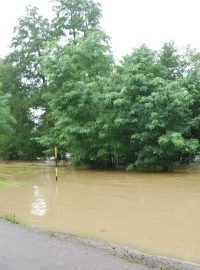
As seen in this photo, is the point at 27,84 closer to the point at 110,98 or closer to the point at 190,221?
the point at 110,98

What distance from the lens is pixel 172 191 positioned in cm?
1411

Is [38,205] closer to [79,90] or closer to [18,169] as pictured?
[79,90]

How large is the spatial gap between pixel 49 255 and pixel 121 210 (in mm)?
5123

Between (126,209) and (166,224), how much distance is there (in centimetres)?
205

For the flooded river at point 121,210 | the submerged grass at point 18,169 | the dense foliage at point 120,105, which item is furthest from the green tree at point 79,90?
the flooded river at point 121,210

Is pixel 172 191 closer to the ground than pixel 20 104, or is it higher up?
closer to the ground

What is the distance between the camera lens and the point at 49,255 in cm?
576

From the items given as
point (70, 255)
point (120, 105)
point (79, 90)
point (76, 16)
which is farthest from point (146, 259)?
point (76, 16)

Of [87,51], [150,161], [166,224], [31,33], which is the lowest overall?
[166,224]

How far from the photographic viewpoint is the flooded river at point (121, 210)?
7.70 meters

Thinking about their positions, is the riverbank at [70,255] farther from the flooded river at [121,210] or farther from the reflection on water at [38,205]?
the reflection on water at [38,205]

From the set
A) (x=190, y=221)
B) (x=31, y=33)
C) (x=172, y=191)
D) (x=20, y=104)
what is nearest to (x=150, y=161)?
(x=172, y=191)

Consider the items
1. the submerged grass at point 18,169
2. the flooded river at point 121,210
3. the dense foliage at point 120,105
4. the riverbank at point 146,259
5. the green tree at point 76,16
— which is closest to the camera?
the riverbank at point 146,259

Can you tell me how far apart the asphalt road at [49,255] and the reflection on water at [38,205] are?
344 centimetres
